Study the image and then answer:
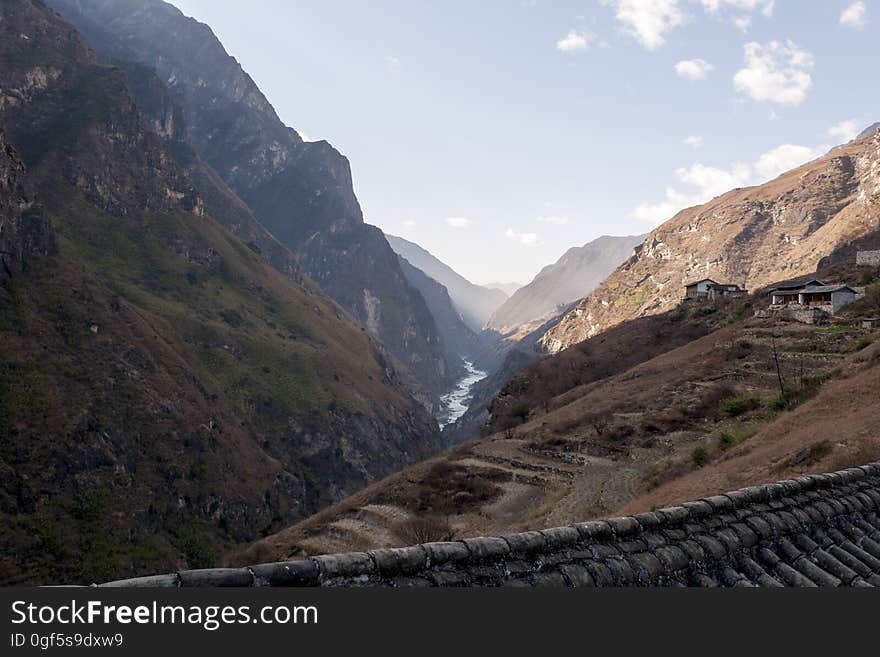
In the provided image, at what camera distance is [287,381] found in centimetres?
12938

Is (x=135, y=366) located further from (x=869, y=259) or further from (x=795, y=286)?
(x=869, y=259)

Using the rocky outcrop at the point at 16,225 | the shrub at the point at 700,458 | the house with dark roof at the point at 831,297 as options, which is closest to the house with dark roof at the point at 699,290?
the house with dark roof at the point at 831,297

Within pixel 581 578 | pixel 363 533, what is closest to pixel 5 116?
pixel 363 533

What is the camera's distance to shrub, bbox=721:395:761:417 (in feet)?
124

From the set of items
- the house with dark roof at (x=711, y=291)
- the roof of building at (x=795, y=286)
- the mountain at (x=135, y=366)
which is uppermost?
the house with dark roof at (x=711, y=291)

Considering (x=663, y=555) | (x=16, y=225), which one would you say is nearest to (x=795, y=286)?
(x=663, y=555)

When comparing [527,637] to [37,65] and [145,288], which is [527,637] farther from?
[37,65]

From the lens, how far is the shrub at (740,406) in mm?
37750

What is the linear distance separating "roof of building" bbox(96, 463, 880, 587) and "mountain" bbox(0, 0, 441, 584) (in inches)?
2397

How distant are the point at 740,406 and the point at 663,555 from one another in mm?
36884

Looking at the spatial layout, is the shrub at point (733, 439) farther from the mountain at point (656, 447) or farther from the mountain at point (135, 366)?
the mountain at point (135, 366)

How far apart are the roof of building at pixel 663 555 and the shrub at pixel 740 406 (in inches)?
1267

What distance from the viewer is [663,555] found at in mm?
6008

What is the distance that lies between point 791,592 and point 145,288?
456 feet
